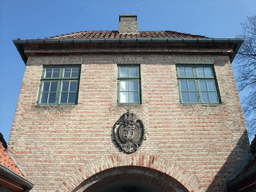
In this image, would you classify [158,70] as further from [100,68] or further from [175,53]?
[100,68]

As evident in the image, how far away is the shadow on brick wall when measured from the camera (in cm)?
623

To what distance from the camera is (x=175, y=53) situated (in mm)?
8430

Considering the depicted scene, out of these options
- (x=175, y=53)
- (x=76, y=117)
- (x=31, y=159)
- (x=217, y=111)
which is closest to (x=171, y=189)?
(x=217, y=111)

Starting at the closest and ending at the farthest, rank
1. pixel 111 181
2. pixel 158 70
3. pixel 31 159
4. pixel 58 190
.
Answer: pixel 58 190 → pixel 31 159 → pixel 111 181 → pixel 158 70

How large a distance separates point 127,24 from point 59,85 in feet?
17.0

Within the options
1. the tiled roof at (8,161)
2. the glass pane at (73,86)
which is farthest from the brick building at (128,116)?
the tiled roof at (8,161)

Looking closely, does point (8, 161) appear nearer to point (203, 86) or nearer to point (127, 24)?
point (203, 86)

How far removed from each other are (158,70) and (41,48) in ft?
15.7

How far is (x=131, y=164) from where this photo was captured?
644 centimetres

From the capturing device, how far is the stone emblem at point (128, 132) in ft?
21.8

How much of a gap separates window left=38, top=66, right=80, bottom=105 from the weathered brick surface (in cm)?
24

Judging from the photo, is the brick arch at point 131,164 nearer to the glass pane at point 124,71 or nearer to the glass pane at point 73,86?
the glass pane at point 73,86

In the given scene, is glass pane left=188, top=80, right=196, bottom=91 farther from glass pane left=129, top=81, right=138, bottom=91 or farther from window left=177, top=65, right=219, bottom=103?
glass pane left=129, top=81, right=138, bottom=91

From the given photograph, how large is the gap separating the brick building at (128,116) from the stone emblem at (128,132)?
3 cm
